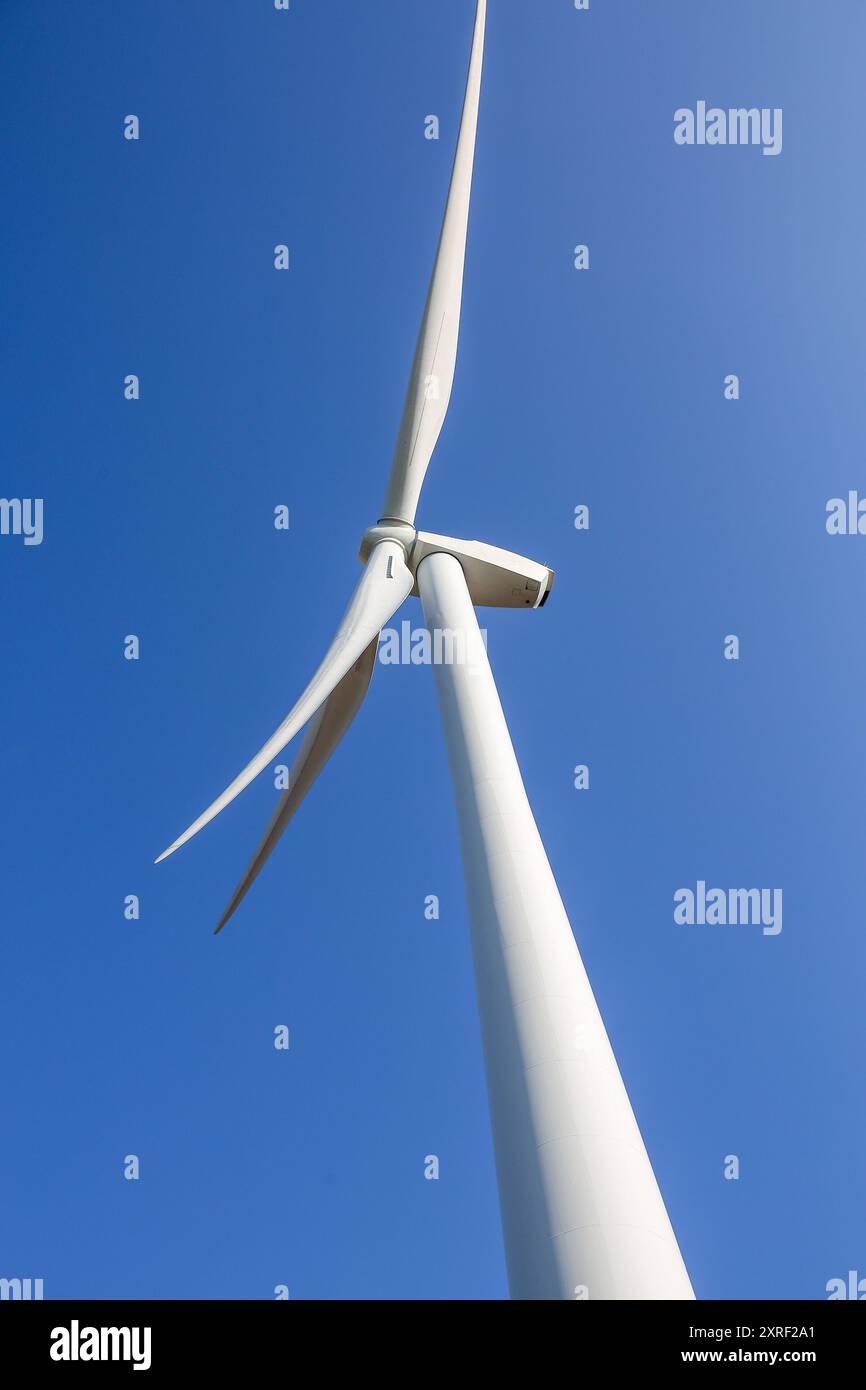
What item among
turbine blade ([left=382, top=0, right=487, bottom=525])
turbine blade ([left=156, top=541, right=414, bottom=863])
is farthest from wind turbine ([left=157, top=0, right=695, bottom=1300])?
turbine blade ([left=382, top=0, right=487, bottom=525])

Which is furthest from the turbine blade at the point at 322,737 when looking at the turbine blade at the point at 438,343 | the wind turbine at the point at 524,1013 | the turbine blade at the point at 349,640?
the turbine blade at the point at 438,343

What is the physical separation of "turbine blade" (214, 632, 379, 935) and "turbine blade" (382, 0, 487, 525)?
2947 millimetres

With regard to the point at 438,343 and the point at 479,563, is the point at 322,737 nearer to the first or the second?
the point at 479,563

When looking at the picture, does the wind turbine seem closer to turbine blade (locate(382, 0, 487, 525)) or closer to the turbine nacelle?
the turbine nacelle

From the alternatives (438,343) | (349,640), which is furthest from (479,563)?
(438,343)

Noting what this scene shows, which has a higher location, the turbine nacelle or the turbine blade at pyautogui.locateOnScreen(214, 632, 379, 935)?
the turbine nacelle

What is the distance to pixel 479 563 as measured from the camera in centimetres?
→ 1589

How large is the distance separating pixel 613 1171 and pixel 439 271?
1529cm

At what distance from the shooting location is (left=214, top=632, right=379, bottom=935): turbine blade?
15.6 m

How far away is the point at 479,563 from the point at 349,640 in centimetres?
364
